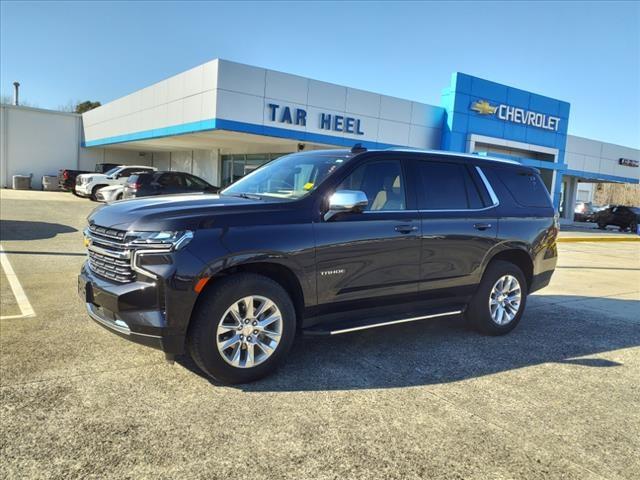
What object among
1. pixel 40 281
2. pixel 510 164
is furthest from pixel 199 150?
pixel 510 164

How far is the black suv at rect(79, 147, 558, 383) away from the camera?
148 inches

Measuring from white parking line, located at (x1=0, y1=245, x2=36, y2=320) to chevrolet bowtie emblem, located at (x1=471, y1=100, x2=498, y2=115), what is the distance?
73.8 feet

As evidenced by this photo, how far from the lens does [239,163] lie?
1108 inches

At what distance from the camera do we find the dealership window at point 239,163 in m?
26.5

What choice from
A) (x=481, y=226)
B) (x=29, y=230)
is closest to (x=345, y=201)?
(x=481, y=226)

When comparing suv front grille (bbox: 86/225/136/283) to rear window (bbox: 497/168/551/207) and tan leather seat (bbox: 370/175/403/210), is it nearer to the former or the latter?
tan leather seat (bbox: 370/175/403/210)

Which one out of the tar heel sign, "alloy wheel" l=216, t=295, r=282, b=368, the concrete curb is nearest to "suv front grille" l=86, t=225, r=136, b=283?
"alloy wheel" l=216, t=295, r=282, b=368

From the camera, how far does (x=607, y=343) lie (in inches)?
230

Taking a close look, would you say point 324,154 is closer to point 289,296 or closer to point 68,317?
point 289,296

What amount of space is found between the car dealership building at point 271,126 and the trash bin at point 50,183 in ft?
11.4

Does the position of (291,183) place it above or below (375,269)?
above

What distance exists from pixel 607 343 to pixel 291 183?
4.03 m

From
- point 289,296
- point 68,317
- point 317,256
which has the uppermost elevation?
point 317,256

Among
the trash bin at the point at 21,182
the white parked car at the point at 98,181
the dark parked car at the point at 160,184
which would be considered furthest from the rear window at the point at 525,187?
the trash bin at the point at 21,182
